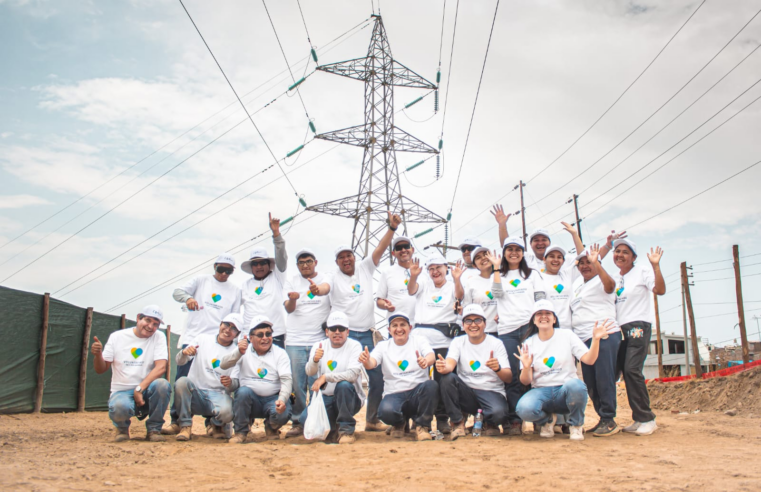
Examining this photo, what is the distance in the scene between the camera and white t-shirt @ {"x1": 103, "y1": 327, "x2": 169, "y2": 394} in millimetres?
7043

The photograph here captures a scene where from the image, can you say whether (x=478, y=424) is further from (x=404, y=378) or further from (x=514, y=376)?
(x=404, y=378)

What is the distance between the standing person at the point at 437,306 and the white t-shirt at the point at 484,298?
15 cm

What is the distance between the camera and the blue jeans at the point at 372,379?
7.33 meters

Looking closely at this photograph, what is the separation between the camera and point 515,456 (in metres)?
5.27

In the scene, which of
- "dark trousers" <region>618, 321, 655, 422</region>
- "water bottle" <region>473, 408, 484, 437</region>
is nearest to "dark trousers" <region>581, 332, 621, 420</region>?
"dark trousers" <region>618, 321, 655, 422</region>

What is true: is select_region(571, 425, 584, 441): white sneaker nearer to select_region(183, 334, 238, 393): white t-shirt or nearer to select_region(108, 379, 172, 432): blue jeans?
select_region(183, 334, 238, 393): white t-shirt

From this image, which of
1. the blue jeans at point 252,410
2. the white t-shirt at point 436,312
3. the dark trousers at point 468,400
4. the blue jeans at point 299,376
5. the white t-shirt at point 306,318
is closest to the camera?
the dark trousers at point 468,400

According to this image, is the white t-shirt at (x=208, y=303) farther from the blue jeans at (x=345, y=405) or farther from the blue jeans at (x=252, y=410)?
the blue jeans at (x=345, y=405)

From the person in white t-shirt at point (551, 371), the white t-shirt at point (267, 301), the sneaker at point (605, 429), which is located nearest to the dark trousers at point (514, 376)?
the person in white t-shirt at point (551, 371)

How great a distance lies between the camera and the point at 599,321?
657 cm

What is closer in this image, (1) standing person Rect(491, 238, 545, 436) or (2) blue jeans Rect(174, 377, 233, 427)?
(1) standing person Rect(491, 238, 545, 436)

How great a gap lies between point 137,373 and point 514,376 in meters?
4.87

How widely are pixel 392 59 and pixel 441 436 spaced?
15579 mm

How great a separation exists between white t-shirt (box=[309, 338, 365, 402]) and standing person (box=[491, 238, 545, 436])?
1.88 metres
